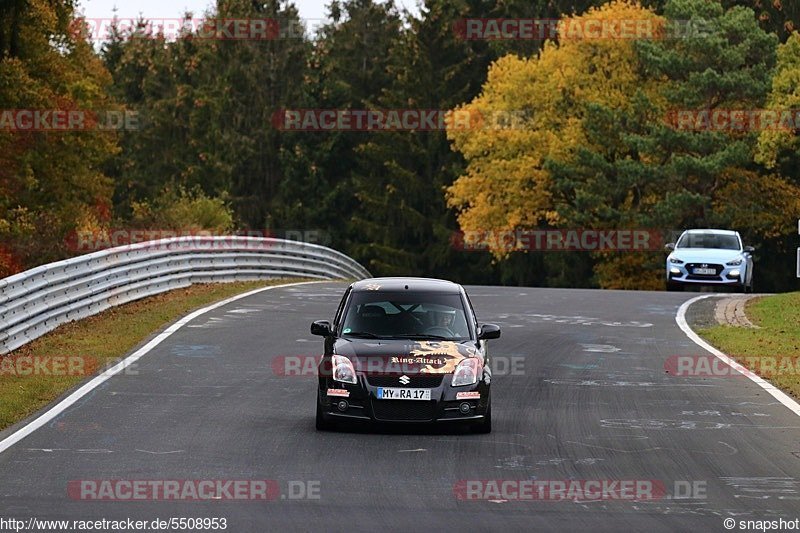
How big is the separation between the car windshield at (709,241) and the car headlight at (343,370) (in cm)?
2435

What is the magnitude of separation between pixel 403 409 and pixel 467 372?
716mm

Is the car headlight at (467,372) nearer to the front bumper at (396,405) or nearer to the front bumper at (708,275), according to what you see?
the front bumper at (396,405)

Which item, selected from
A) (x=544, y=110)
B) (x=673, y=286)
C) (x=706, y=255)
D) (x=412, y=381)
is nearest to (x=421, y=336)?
(x=412, y=381)

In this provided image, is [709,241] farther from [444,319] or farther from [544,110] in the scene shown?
[544,110]

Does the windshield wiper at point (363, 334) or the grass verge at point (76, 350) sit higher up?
the windshield wiper at point (363, 334)

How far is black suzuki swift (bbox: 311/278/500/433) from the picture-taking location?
13750 millimetres

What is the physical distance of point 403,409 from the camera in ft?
45.1

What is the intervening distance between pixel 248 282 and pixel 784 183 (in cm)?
3754

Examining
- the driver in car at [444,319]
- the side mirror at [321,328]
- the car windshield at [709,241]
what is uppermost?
the car windshield at [709,241]

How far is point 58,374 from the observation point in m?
17.8

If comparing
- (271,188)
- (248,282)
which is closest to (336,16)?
(271,188)

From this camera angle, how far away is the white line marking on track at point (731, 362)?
53.5 ft

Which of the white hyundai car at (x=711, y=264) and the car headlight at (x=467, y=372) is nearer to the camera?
the car headlight at (x=467, y=372)

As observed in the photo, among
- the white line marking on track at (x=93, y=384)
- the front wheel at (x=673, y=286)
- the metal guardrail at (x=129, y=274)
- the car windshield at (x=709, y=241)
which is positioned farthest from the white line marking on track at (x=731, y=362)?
the metal guardrail at (x=129, y=274)
